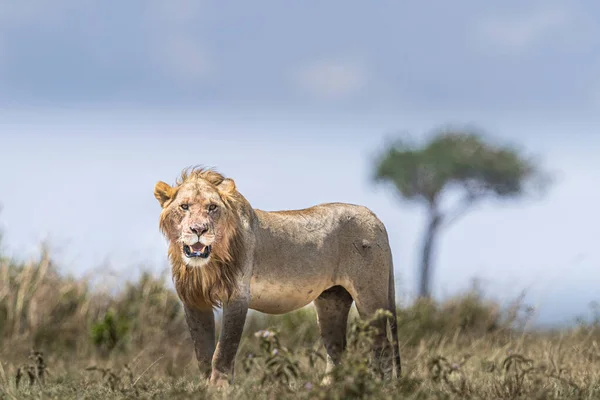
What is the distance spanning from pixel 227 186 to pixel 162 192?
44cm

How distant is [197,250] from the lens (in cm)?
580

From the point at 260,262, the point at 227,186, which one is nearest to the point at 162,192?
the point at 227,186

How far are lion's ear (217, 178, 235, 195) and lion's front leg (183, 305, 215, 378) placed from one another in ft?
2.82

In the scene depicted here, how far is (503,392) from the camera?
5.78 meters

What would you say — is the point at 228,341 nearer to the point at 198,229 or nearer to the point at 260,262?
the point at 260,262

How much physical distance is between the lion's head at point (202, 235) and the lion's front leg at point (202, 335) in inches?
4.3

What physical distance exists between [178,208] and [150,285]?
539 cm

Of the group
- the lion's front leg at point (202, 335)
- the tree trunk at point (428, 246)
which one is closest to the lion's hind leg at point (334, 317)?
the lion's front leg at point (202, 335)

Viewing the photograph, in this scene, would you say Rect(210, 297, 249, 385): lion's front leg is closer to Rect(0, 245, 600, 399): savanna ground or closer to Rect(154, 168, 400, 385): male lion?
Rect(154, 168, 400, 385): male lion

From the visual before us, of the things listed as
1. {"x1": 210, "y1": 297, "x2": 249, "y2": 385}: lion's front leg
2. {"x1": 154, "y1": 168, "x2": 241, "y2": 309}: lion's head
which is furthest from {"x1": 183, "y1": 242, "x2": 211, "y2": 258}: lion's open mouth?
{"x1": 210, "y1": 297, "x2": 249, "y2": 385}: lion's front leg

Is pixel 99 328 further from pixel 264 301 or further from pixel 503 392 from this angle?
pixel 503 392

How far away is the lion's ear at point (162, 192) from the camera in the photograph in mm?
6012

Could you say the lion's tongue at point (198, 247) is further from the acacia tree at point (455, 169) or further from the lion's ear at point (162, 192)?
the acacia tree at point (455, 169)

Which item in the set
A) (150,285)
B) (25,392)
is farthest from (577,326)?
(25,392)
